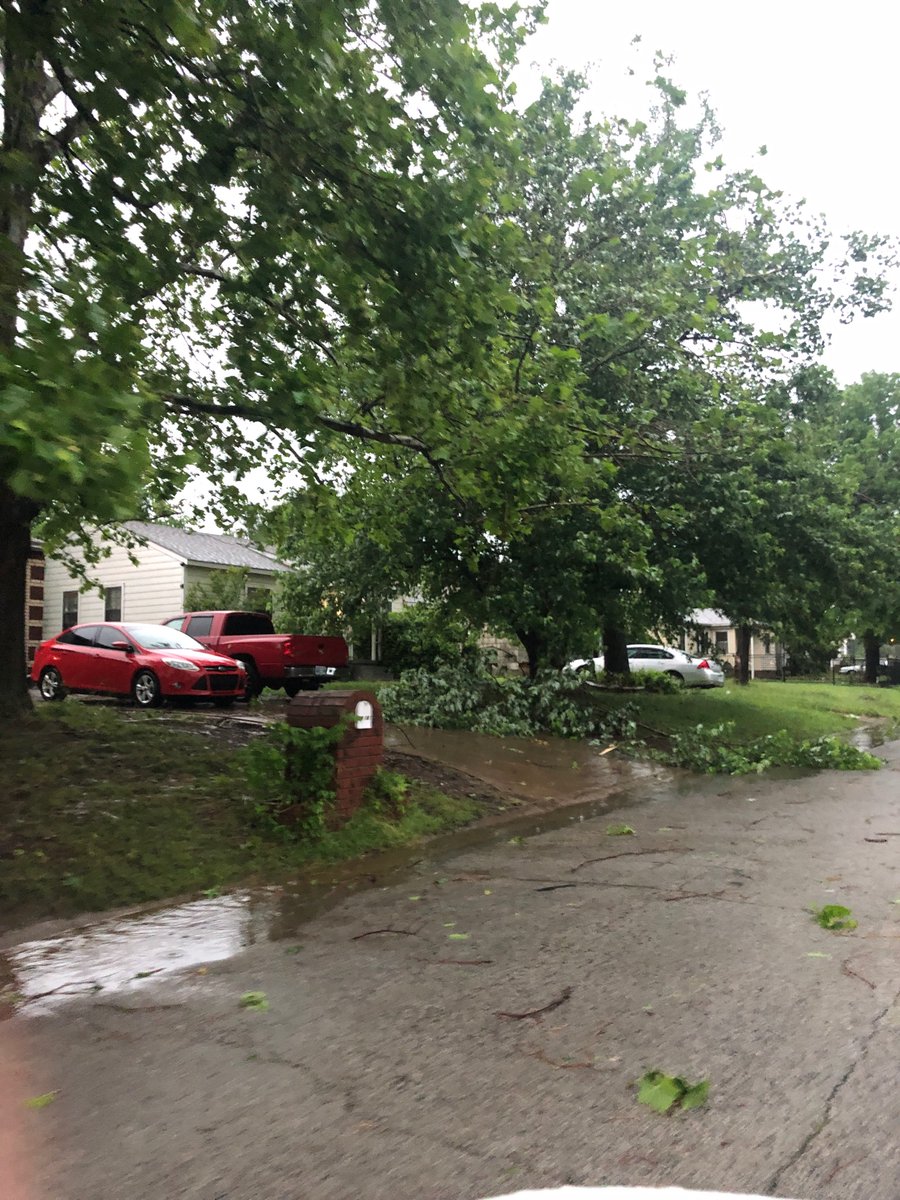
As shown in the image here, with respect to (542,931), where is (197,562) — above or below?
above

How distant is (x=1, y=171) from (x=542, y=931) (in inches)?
264

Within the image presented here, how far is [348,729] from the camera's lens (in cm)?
803

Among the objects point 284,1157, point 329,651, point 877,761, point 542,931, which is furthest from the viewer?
point 329,651

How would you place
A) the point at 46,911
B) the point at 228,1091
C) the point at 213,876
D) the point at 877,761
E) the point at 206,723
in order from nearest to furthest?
the point at 228,1091
the point at 46,911
the point at 213,876
the point at 206,723
the point at 877,761

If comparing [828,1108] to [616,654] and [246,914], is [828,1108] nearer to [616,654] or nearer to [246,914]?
[246,914]

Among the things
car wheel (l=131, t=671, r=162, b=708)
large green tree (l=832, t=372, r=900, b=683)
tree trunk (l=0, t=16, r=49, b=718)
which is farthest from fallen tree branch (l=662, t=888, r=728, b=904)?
large green tree (l=832, t=372, r=900, b=683)

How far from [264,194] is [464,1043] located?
602 cm

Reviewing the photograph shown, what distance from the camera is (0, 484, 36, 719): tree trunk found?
9250 mm

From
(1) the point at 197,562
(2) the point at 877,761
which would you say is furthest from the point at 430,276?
(1) the point at 197,562

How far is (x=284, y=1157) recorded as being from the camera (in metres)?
2.94

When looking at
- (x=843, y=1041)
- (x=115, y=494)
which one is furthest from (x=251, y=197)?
(x=843, y=1041)

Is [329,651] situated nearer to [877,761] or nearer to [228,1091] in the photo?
[877,761]

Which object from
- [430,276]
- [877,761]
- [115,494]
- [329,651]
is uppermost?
[430,276]

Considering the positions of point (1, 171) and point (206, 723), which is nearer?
point (1, 171)
